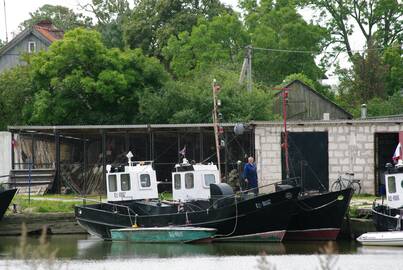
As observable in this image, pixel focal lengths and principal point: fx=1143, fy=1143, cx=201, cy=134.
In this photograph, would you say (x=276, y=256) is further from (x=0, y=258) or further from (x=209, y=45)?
(x=209, y=45)

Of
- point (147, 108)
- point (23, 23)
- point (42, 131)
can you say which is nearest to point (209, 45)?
point (147, 108)

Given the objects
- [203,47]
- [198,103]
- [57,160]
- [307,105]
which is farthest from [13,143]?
[203,47]

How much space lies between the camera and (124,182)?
36.4m

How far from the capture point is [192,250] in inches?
1265

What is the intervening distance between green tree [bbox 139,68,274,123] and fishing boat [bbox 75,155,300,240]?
12206 millimetres

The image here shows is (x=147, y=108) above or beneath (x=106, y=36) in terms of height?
beneath

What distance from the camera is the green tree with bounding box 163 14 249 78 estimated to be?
231 feet

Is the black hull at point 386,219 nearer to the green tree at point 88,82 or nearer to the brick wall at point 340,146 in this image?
the brick wall at point 340,146

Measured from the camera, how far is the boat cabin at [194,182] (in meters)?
35.9

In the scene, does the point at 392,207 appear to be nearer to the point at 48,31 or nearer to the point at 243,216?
the point at 243,216

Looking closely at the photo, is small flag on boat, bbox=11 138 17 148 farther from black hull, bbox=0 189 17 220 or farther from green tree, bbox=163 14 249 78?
green tree, bbox=163 14 249 78

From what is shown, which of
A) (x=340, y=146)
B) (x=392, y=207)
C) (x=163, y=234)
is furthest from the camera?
(x=340, y=146)

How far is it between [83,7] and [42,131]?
45.3 meters

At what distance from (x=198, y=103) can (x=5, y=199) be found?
14211 millimetres
